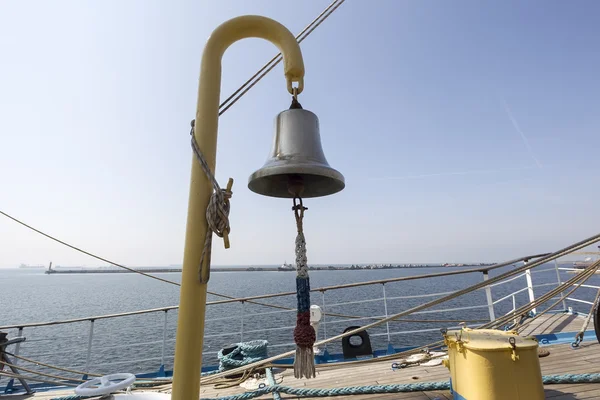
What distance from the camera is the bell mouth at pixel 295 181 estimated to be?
1.35 metres

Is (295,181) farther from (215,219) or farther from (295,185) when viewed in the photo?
(215,219)

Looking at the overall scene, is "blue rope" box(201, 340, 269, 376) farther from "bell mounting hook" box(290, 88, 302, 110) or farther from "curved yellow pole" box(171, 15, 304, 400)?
"bell mounting hook" box(290, 88, 302, 110)

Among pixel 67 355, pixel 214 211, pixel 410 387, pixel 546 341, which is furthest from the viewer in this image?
pixel 67 355

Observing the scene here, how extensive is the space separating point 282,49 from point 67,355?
16840mm

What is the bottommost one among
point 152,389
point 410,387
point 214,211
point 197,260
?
point 152,389

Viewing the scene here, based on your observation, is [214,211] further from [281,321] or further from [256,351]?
[281,321]

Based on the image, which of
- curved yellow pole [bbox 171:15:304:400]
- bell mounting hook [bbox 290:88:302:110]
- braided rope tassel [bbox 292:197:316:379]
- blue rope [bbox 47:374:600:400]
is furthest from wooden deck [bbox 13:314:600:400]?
bell mounting hook [bbox 290:88:302:110]

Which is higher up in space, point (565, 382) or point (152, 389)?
point (565, 382)

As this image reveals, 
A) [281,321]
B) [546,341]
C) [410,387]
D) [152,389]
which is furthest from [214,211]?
[281,321]

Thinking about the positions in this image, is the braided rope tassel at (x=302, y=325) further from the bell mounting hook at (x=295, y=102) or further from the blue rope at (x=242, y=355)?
the blue rope at (x=242, y=355)

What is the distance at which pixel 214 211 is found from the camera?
4.24 feet

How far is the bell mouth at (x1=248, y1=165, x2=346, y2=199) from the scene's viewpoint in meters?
1.35

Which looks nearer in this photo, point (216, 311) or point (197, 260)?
point (197, 260)

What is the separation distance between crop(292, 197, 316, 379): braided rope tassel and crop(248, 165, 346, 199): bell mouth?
23 cm
